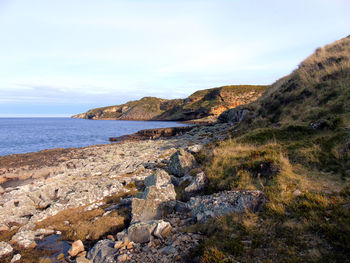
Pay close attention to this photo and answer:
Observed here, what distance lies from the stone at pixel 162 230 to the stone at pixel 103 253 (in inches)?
58.7

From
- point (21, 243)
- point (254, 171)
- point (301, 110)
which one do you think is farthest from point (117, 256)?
point (301, 110)

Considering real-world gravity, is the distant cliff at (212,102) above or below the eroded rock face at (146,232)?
above

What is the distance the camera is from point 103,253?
21.0 ft

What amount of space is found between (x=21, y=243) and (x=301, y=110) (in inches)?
856

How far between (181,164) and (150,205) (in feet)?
17.2

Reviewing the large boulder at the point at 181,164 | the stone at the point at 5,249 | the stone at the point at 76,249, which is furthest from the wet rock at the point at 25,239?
the large boulder at the point at 181,164

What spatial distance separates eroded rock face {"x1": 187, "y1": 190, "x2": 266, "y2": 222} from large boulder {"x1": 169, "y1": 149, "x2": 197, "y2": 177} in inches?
228

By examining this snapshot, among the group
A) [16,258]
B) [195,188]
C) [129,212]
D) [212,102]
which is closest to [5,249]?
[16,258]

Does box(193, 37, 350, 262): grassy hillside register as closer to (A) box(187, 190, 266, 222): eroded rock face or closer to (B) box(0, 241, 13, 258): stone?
(A) box(187, 190, 266, 222): eroded rock face

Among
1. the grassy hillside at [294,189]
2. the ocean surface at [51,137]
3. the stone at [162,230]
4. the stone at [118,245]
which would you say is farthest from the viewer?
the ocean surface at [51,137]

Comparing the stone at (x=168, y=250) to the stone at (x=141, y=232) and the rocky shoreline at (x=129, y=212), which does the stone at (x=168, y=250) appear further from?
the stone at (x=141, y=232)

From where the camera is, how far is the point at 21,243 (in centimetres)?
827

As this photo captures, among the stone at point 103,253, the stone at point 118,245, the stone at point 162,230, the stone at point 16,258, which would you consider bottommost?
the stone at point 16,258

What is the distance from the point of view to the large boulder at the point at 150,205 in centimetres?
848
